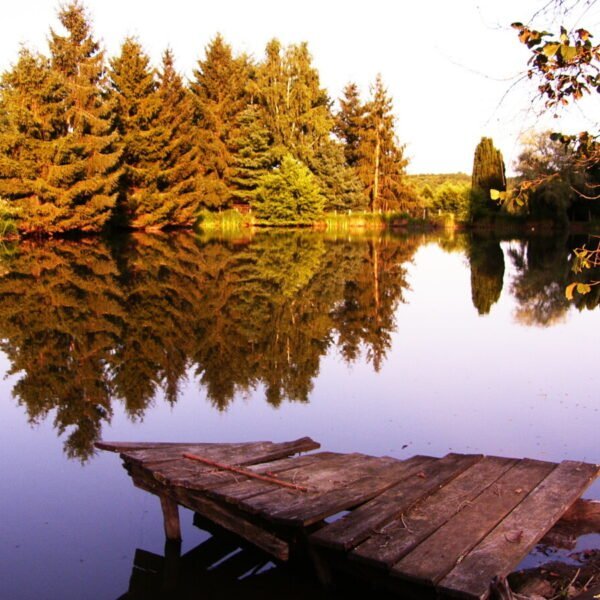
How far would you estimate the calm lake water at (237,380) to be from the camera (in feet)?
15.2

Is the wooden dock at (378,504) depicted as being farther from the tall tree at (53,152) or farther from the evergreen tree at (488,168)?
the evergreen tree at (488,168)

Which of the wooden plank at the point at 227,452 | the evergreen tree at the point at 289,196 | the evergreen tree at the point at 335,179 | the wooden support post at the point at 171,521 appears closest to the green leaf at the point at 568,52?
the wooden plank at the point at 227,452

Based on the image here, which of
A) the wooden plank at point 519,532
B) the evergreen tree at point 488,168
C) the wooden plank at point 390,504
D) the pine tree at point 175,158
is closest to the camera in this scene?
the wooden plank at point 519,532

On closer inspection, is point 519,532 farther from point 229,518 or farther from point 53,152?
point 53,152

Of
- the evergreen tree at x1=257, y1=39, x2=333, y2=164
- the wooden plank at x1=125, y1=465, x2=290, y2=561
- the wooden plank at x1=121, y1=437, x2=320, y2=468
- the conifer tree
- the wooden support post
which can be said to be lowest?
the wooden support post

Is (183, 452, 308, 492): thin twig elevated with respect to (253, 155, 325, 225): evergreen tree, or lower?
lower

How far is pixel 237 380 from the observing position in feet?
27.2

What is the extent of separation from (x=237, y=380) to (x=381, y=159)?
48584mm

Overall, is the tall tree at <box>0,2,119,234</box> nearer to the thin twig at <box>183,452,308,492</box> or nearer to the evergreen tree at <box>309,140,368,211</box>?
the evergreen tree at <box>309,140,368,211</box>

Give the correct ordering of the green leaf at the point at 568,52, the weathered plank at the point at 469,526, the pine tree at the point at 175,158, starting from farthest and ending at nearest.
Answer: the pine tree at the point at 175,158, the weathered plank at the point at 469,526, the green leaf at the point at 568,52

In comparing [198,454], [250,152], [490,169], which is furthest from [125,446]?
[490,169]

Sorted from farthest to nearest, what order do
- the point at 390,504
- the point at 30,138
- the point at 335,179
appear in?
the point at 335,179, the point at 30,138, the point at 390,504

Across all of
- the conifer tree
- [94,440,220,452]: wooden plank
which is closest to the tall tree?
[94,440,220,452]: wooden plank

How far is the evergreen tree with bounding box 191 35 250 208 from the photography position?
45.5 meters
